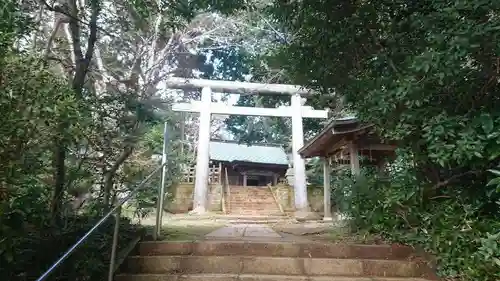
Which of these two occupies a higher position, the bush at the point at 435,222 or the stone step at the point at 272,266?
the bush at the point at 435,222

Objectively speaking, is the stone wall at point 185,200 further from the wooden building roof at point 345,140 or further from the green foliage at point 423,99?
the green foliage at point 423,99

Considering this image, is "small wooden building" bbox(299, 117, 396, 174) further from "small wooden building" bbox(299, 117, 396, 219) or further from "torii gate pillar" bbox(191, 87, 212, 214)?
"torii gate pillar" bbox(191, 87, 212, 214)

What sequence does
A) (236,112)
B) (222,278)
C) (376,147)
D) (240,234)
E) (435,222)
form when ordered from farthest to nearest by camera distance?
(236,112) < (376,147) < (240,234) < (435,222) < (222,278)

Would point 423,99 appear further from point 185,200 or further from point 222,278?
point 185,200

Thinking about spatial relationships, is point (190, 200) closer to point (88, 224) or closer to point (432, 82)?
point (88, 224)

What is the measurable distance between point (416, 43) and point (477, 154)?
4.79ft

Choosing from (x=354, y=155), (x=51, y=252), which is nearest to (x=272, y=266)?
(x=51, y=252)

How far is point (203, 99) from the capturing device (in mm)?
13195

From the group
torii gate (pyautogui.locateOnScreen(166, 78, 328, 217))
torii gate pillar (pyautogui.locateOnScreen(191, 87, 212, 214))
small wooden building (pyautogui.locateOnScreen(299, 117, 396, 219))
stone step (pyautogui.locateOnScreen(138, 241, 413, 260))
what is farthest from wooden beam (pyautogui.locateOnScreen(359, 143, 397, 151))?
torii gate pillar (pyautogui.locateOnScreen(191, 87, 212, 214))

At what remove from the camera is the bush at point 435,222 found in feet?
9.77

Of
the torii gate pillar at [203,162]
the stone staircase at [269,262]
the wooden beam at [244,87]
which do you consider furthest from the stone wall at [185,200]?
the stone staircase at [269,262]

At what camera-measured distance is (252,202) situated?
637 inches

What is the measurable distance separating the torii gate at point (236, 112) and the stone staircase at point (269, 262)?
28.7 ft

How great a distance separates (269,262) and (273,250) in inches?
10.1
